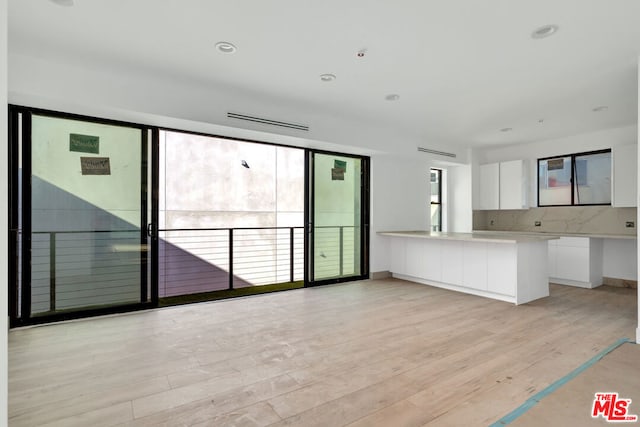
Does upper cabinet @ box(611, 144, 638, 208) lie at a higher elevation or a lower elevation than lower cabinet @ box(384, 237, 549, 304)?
higher

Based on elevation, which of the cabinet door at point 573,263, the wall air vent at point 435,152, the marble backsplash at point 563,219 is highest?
the wall air vent at point 435,152

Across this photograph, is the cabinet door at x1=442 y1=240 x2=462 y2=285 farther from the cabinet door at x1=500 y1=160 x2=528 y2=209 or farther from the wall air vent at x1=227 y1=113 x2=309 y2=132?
the wall air vent at x1=227 y1=113 x2=309 y2=132

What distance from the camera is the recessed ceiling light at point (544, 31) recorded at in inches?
101

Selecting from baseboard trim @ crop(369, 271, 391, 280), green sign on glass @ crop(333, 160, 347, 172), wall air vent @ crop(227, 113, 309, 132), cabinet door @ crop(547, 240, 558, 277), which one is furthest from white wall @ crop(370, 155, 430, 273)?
cabinet door @ crop(547, 240, 558, 277)

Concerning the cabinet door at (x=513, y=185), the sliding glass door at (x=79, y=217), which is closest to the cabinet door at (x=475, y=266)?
the cabinet door at (x=513, y=185)

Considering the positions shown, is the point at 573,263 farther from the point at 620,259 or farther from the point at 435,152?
the point at 435,152

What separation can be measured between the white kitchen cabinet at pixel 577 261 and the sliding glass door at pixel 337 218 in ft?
10.1

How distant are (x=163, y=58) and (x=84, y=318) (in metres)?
2.82

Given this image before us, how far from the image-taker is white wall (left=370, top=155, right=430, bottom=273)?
234 inches

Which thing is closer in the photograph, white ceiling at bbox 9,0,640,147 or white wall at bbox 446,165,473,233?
white ceiling at bbox 9,0,640,147

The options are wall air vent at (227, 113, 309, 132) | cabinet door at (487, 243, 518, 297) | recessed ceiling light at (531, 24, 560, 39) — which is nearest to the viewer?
recessed ceiling light at (531, 24, 560, 39)

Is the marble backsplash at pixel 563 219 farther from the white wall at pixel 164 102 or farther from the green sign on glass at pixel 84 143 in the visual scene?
the green sign on glass at pixel 84 143

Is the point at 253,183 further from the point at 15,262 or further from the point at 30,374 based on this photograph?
the point at 30,374

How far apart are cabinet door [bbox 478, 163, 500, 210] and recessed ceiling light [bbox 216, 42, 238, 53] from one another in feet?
18.8
